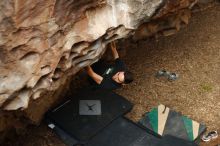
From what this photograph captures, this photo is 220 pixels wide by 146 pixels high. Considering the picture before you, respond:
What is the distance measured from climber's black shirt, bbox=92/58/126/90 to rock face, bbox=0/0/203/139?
107cm

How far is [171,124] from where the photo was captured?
17.3 feet

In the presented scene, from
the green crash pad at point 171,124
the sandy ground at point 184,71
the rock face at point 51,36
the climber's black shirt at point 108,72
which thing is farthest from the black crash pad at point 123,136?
the rock face at point 51,36

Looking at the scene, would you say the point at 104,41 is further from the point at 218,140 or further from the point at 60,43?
the point at 218,140

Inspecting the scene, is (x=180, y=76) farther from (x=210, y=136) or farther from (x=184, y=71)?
(x=210, y=136)

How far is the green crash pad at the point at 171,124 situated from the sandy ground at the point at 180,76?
14 cm

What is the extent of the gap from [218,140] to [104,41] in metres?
1.98

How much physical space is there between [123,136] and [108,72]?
3.59 feet

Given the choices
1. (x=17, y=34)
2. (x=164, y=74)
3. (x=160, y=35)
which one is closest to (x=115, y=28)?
(x=17, y=34)

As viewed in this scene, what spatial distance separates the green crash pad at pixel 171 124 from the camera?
511 centimetres

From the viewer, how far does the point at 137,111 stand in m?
5.52

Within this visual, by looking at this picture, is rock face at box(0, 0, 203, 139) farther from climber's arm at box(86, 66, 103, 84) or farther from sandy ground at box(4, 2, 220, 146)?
sandy ground at box(4, 2, 220, 146)

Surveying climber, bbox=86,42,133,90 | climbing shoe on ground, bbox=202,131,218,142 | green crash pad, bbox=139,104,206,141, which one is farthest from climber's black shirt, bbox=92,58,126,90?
climbing shoe on ground, bbox=202,131,218,142

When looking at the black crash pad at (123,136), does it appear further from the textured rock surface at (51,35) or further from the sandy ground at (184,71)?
the textured rock surface at (51,35)

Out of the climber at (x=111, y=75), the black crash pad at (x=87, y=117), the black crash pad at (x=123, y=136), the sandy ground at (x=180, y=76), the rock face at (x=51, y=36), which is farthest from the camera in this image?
A: the climber at (x=111, y=75)
